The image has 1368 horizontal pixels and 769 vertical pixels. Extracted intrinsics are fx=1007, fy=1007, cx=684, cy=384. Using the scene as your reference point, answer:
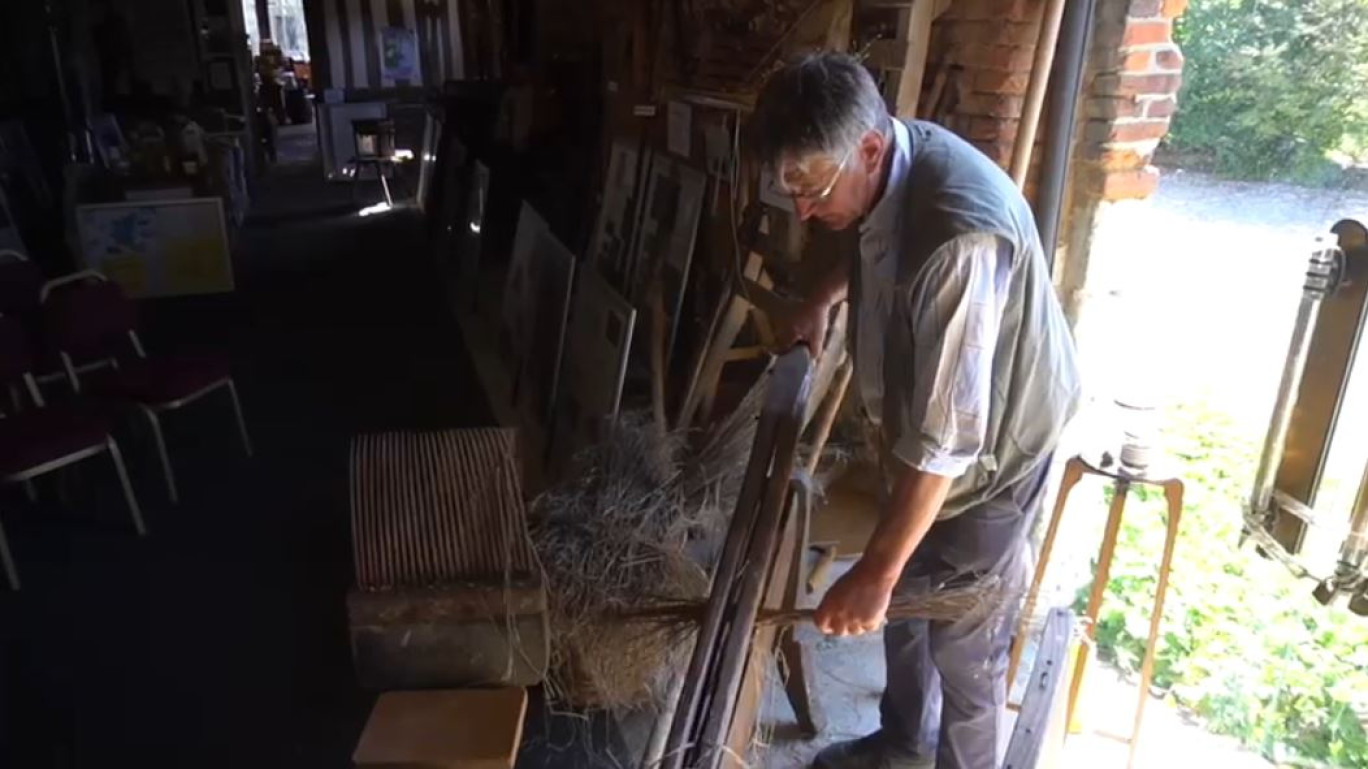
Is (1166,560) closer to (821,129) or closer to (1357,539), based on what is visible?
(1357,539)

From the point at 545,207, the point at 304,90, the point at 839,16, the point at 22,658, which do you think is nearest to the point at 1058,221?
the point at 839,16

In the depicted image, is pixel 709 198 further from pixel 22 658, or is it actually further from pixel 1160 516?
pixel 22 658

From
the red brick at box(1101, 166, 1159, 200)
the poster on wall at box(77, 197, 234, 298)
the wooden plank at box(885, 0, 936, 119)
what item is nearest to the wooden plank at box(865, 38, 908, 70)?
the wooden plank at box(885, 0, 936, 119)

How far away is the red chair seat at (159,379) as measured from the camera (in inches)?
142

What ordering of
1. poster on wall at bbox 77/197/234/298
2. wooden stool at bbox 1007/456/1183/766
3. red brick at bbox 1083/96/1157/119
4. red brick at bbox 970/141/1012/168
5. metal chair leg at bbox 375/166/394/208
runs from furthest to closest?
metal chair leg at bbox 375/166/394/208 < poster on wall at bbox 77/197/234/298 < red brick at bbox 970/141/1012/168 < red brick at bbox 1083/96/1157/119 < wooden stool at bbox 1007/456/1183/766

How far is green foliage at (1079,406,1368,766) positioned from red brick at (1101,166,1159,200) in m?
0.55

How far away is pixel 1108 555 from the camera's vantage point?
202 centimetres

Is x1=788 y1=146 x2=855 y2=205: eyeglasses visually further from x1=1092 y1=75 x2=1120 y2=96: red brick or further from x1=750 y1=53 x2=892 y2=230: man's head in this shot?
x1=1092 y1=75 x2=1120 y2=96: red brick

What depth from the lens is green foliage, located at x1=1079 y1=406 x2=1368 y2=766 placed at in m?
2.38

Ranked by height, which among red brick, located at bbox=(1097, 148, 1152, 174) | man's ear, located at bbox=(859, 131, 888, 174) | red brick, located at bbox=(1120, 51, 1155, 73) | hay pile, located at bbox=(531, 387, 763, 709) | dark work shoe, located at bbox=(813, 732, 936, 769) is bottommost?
dark work shoe, located at bbox=(813, 732, 936, 769)

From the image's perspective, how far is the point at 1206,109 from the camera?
2387 millimetres

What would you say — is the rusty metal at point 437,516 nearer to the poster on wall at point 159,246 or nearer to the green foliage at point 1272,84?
the green foliage at point 1272,84

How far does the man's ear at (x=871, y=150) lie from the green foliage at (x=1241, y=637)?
1308 mm

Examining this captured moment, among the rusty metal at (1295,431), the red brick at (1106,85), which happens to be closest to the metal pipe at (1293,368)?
the rusty metal at (1295,431)
